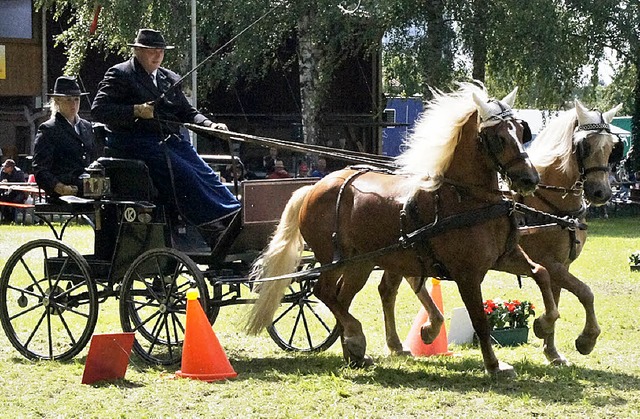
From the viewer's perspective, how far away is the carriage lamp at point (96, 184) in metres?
8.22

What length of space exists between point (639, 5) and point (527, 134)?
19.1 meters

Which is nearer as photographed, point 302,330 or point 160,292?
point 160,292

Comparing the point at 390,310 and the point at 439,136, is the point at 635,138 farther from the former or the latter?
the point at 439,136

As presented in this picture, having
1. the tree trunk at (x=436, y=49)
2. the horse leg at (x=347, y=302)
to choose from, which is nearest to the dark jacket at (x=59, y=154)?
the horse leg at (x=347, y=302)

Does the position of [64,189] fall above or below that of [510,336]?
above

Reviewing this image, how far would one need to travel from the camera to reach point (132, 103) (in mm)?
8391

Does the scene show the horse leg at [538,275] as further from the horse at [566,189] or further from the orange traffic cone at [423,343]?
the orange traffic cone at [423,343]

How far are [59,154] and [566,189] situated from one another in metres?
3.81

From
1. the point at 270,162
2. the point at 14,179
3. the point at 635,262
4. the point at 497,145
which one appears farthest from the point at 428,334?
the point at 270,162

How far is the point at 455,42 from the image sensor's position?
2362 cm

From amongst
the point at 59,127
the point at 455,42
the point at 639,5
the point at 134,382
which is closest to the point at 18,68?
the point at 455,42

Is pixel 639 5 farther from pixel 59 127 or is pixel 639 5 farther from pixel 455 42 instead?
pixel 59 127

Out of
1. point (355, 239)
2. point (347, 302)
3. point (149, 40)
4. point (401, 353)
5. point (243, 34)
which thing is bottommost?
point (401, 353)

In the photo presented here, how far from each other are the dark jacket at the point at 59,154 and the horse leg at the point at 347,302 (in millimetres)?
2052
